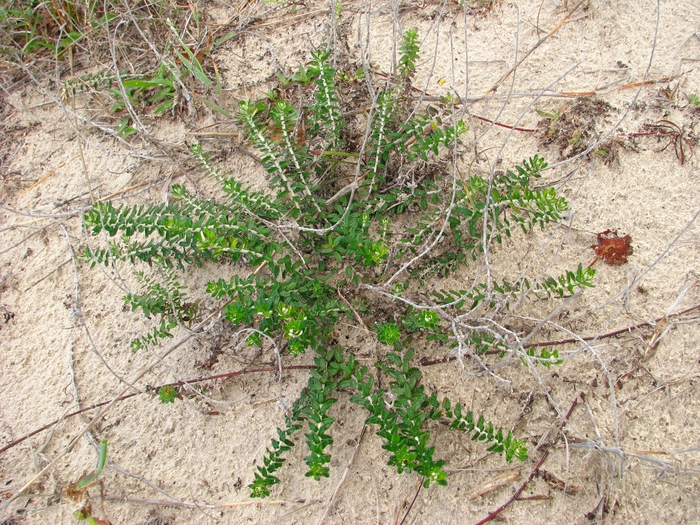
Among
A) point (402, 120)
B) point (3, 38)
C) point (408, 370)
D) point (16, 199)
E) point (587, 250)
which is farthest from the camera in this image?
point (3, 38)

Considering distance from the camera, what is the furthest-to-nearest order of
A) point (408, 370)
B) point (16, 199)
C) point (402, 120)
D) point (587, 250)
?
point (16, 199)
point (402, 120)
point (587, 250)
point (408, 370)

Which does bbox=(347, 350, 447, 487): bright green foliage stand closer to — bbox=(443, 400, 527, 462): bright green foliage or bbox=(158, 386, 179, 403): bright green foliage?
bbox=(443, 400, 527, 462): bright green foliage

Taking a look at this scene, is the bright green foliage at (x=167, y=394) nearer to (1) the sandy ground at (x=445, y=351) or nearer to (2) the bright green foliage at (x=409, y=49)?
(1) the sandy ground at (x=445, y=351)

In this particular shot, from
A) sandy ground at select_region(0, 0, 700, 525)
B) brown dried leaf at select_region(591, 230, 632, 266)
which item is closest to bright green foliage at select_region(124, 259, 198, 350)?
sandy ground at select_region(0, 0, 700, 525)

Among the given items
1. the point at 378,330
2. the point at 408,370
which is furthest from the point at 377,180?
the point at 408,370

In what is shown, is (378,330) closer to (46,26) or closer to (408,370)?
(408,370)

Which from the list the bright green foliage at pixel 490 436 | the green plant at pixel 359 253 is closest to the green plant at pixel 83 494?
the green plant at pixel 359 253

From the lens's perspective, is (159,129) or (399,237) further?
(159,129)
